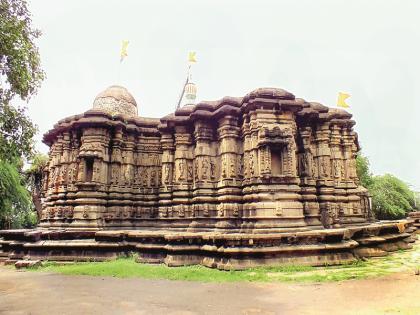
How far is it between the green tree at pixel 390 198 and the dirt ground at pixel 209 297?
25.2 metres

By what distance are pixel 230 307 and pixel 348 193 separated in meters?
10.3

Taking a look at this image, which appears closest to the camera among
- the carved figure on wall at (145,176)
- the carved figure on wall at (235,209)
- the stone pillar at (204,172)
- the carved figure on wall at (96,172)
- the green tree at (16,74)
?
the green tree at (16,74)

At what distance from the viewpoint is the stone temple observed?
930cm

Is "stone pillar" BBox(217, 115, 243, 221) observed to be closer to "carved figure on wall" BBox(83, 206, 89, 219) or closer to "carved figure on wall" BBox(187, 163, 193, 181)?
"carved figure on wall" BBox(187, 163, 193, 181)

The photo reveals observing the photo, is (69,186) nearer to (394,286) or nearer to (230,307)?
(230,307)

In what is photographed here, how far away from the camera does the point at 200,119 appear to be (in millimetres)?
12750

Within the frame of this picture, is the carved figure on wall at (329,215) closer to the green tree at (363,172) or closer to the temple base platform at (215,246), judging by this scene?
the temple base platform at (215,246)

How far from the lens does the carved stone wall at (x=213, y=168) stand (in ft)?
35.0

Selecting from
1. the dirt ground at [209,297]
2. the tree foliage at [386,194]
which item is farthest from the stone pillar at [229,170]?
the tree foliage at [386,194]

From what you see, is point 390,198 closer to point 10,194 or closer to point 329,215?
point 329,215

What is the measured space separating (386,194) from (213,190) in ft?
84.5

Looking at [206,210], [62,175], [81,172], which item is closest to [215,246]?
[206,210]

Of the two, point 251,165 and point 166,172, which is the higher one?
point 166,172

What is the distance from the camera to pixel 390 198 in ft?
100
